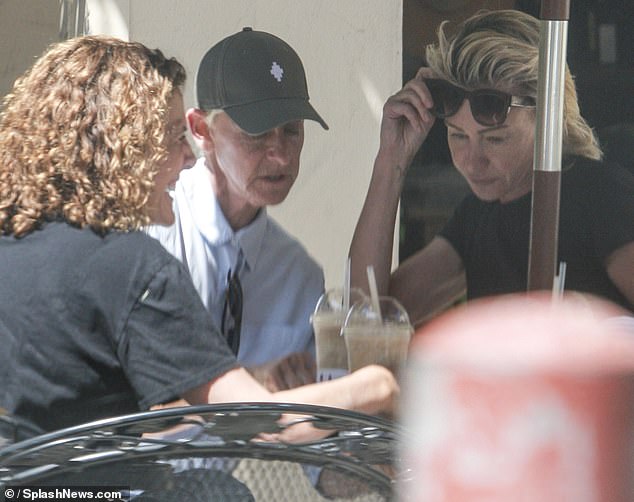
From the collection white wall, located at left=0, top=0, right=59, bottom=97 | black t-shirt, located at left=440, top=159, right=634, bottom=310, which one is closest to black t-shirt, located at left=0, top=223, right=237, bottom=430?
black t-shirt, located at left=440, top=159, right=634, bottom=310

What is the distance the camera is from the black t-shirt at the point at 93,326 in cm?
190

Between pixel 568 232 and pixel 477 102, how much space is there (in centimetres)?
45

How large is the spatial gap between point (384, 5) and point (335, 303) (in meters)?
1.17

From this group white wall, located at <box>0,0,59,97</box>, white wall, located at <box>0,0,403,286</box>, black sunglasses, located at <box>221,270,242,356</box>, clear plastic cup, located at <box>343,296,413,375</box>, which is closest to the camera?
clear plastic cup, located at <box>343,296,413,375</box>

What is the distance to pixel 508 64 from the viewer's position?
296cm

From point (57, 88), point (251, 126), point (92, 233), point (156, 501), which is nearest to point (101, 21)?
point (251, 126)

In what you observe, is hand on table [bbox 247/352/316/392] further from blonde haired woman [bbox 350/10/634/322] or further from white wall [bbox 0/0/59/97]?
white wall [bbox 0/0/59/97]

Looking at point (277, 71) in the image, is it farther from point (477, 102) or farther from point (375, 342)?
point (375, 342)

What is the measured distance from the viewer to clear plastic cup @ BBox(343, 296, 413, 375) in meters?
2.29

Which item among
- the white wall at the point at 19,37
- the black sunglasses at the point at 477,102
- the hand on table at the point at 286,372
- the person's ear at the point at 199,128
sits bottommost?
the hand on table at the point at 286,372

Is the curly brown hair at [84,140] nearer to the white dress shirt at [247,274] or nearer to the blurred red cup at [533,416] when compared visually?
the white dress shirt at [247,274]

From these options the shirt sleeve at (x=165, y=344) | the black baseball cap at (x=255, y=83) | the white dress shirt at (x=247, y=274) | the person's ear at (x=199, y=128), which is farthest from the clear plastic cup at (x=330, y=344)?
the person's ear at (x=199, y=128)

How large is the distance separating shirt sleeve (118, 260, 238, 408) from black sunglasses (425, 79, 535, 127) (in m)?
1.35

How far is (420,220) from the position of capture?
3.17 metres
